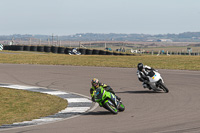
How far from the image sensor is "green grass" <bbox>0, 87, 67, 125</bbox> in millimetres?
11594

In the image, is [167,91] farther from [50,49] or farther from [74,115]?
[50,49]

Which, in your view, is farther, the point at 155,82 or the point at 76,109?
the point at 155,82

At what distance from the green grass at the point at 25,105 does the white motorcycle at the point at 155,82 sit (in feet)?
12.6

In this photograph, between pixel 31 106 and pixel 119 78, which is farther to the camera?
pixel 119 78

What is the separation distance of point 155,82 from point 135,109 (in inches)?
168

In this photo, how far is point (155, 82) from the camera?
16484 mm

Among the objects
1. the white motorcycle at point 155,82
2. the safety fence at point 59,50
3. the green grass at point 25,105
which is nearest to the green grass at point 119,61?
the white motorcycle at point 155,82

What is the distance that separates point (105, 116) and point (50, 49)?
168 feet

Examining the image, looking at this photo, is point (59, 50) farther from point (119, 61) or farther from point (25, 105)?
point (25, 105)

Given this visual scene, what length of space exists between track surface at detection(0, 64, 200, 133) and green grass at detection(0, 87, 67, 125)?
4.61ft

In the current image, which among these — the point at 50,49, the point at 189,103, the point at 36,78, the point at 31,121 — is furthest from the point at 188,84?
the point at 50,49

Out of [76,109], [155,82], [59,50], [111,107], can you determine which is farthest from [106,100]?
[59,50]

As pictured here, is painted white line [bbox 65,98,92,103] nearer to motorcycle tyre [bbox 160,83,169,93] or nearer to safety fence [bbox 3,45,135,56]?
motorcycle tyre [bbox 160,83,169,93]

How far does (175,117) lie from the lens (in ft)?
35.5
